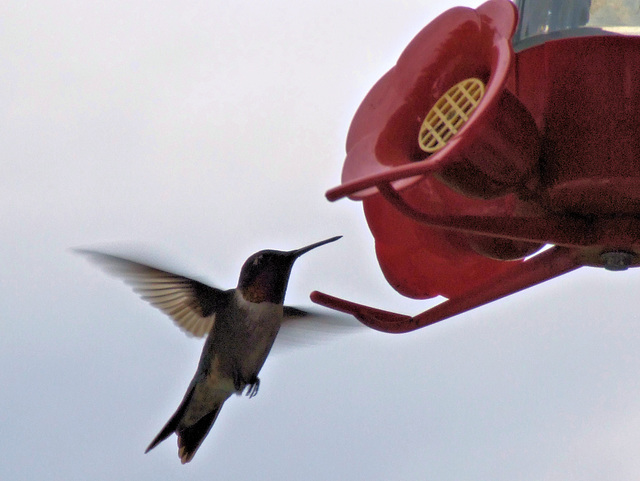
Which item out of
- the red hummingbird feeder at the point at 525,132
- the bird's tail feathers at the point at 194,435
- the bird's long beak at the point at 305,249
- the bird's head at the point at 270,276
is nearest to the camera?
the red hummingbird feeder at the point at 525,132

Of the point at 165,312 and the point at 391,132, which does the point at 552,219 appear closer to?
the point at 391,132

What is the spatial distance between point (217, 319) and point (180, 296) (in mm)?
253

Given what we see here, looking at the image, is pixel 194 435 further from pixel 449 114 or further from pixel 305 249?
pixel 449 114

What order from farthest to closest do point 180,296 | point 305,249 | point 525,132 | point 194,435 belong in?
point 194,435, point 180,296, point 305,249, point 525,132

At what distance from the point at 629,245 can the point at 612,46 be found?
0.54 metres

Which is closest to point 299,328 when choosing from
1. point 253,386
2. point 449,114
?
point 253,386

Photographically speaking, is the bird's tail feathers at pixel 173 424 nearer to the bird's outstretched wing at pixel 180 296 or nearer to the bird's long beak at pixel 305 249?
the bird's outstretched wing at pixel 180 296

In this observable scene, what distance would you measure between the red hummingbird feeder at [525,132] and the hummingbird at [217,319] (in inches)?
80.4

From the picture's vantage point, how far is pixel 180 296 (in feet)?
17.7

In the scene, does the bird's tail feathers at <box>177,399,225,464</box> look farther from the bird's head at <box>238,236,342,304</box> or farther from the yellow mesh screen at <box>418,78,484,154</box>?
the yellow mesh screen at <box>418,78,484,154</box>

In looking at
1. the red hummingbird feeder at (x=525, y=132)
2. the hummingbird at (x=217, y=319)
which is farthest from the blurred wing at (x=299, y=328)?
the red hummingbird feeder at (x=525, y=132)

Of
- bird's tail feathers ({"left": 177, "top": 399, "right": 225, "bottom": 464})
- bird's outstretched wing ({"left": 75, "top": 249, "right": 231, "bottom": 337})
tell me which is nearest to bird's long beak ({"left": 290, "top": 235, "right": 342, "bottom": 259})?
bird's outstretched wing ({"left": 75, "top": 249, "right": 231, "bottom": 337})

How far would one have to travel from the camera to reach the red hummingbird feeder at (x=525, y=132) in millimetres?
2457

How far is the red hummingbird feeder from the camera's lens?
96.7 inches
